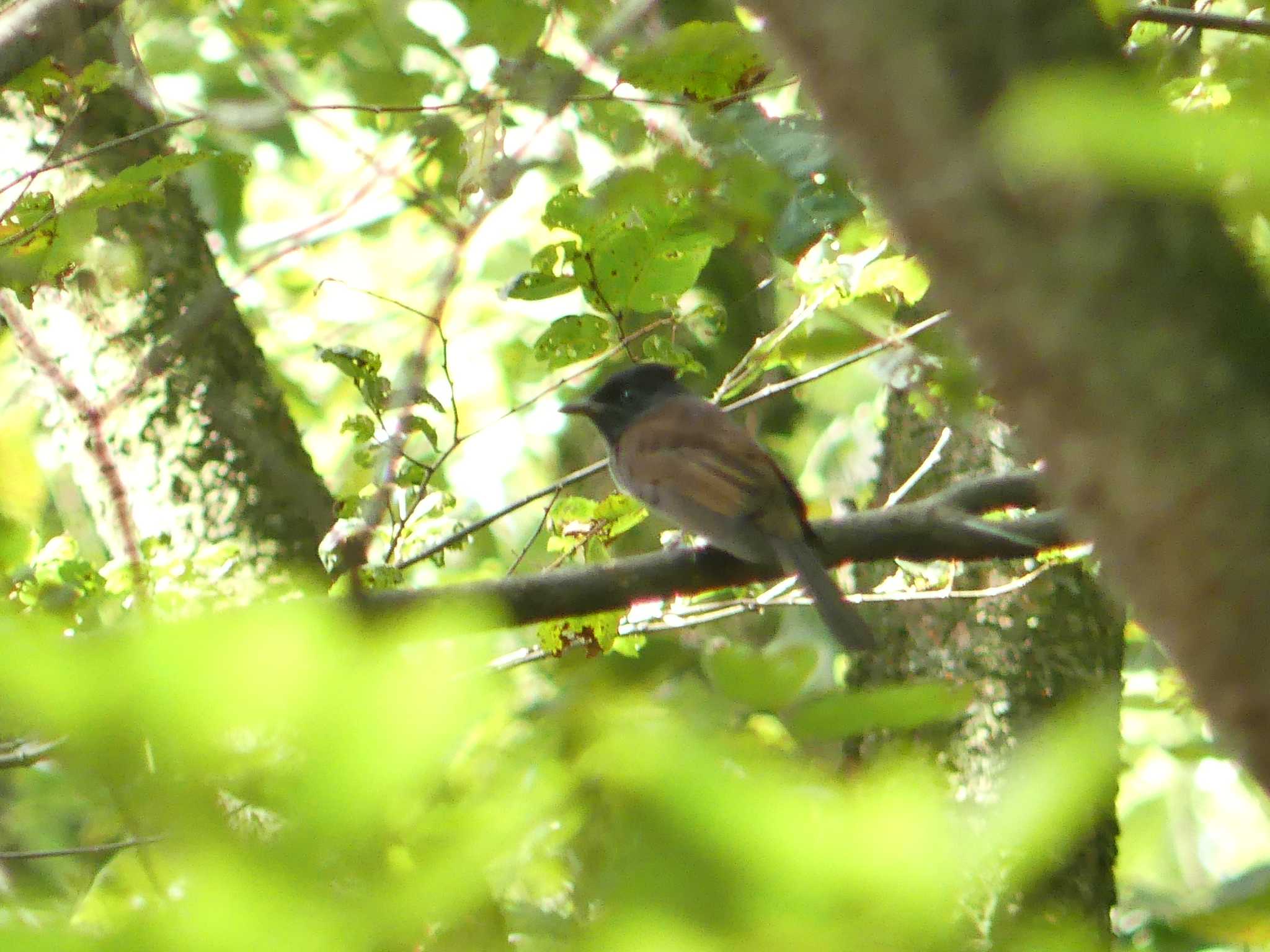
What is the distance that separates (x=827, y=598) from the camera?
3943 mm

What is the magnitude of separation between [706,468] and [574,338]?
130 centimetres

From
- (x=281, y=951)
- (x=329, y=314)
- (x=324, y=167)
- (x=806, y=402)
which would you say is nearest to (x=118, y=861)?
(x=281, y=951)

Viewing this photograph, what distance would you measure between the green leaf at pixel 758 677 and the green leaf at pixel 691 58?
83.9 inches

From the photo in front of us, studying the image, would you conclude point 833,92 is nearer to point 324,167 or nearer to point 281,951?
point 281,951

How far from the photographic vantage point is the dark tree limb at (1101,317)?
77 cm

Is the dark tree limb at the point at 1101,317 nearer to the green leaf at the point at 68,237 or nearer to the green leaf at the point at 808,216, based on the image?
the green leaf at the point at 808,216

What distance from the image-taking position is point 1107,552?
2.85 ft

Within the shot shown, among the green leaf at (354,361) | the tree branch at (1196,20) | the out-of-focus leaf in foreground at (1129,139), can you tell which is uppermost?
the green leaf at (354,361)

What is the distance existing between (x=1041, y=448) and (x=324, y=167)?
8803mm

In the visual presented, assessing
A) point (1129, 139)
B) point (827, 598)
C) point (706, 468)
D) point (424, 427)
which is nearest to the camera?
point (1129, 139)

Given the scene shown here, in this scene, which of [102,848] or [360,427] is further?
[360,427]

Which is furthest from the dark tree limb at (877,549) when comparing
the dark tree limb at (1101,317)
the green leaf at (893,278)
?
the dark tree limb at (1101,317)

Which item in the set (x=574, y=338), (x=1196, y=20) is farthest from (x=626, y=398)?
(x=1196, y=20)

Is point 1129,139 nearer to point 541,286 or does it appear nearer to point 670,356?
point 541,286
